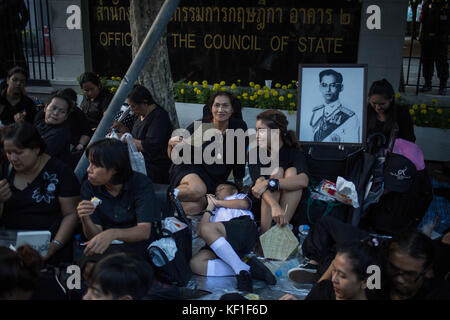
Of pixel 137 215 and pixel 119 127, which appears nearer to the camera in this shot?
pixel 137 215

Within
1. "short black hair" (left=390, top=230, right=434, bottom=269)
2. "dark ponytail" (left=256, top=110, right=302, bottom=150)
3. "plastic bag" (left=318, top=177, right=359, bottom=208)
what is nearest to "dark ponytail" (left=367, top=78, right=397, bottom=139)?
"plastic bag" (left=318, top=177, right=359, bottom=208)

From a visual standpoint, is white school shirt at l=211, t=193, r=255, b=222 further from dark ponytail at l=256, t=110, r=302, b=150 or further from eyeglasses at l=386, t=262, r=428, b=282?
eyeglasses at l=386, t=262, r=428, b=282

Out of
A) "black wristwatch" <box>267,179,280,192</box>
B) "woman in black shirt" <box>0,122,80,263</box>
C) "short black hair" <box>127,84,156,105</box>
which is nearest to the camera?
"woman in black shirt" <box>0,122,80,263</box>

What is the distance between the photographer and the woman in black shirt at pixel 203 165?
4441 millimetres

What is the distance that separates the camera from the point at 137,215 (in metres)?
3.21

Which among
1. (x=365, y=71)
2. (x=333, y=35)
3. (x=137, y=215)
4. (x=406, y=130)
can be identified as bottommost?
(x=137, y=215)

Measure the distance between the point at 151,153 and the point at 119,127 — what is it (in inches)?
21.3

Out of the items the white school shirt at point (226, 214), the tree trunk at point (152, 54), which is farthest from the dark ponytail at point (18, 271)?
the tree trunk at point (152, 54)

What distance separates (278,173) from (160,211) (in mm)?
1314

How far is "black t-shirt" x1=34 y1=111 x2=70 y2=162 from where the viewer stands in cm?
434

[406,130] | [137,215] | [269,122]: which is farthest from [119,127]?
[406,130]

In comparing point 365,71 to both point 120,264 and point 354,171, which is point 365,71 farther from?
point 120,264

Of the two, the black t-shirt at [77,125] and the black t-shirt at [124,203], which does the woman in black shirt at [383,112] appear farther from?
the black t-shirt at [77,125]
